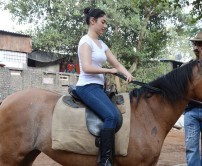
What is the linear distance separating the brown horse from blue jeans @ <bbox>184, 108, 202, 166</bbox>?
64cm

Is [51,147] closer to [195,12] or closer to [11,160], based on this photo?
[11,160]

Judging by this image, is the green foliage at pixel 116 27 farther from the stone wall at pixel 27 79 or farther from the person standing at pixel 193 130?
the person standing at pixel 193 130

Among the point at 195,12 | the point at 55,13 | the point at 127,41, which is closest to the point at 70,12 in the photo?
the point at 55,13

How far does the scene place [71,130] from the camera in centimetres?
415

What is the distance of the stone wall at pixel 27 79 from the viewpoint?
64.0 feet

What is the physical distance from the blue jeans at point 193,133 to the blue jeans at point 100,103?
1.31m

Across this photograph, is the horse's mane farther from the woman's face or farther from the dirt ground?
the dirt ground

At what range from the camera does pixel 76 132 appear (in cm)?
413

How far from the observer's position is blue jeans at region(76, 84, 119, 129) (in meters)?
3.94

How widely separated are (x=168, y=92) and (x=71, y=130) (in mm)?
1270

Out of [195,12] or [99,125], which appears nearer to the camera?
[99,125]

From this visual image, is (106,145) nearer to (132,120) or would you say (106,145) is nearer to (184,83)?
(132,120)

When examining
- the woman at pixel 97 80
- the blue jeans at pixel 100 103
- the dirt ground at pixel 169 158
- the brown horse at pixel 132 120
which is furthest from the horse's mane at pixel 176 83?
the dirt ground at pixel 169 158

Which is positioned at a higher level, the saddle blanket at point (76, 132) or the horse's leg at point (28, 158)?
the saddle blanket at point (76, 132)
